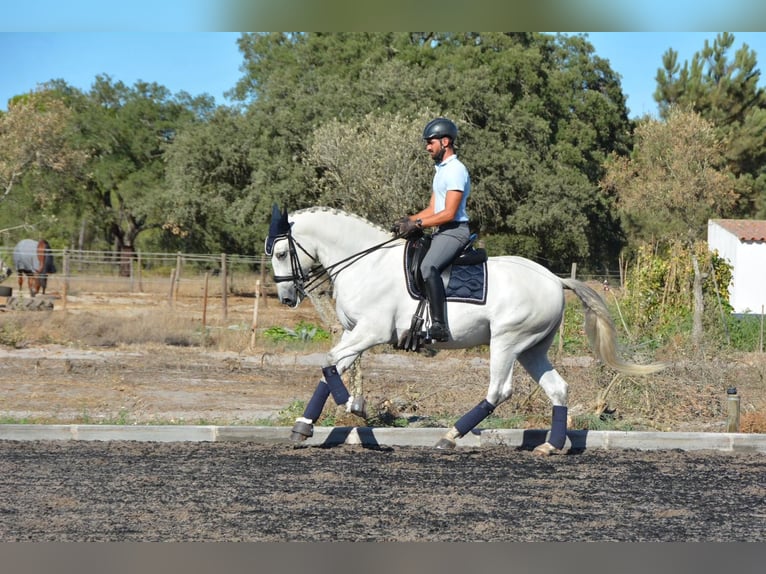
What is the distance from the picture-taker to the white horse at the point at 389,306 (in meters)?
9.11

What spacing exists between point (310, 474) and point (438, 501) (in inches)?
53.5

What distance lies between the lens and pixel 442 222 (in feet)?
29.4

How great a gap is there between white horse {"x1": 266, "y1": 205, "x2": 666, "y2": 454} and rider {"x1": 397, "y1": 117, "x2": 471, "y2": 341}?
0.67 ft

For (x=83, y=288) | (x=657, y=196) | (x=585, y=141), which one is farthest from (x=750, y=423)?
(x=585, y=141)

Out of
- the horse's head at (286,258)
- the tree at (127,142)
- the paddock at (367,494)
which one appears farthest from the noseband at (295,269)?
the tree at (127,142)

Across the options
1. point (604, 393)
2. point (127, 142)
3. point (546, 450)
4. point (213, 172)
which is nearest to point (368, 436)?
point (546, 450)

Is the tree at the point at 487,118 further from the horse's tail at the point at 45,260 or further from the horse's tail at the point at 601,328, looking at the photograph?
the horse's tail at the point at 601,328

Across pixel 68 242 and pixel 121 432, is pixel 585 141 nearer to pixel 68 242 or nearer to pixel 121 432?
pixel 68 242

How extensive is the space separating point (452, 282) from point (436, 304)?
1.01 ft

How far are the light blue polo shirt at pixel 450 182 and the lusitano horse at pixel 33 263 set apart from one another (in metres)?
20.8

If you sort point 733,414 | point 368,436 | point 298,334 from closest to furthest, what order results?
point 368,436 < point 733,414 < point 298,334

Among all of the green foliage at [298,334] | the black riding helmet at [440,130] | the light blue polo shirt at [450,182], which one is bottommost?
the green foliage at [298,334]

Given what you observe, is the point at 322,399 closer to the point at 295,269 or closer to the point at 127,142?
the point at 295,269

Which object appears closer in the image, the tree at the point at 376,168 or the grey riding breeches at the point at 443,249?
the grey riding breeches at the point at 443,249
